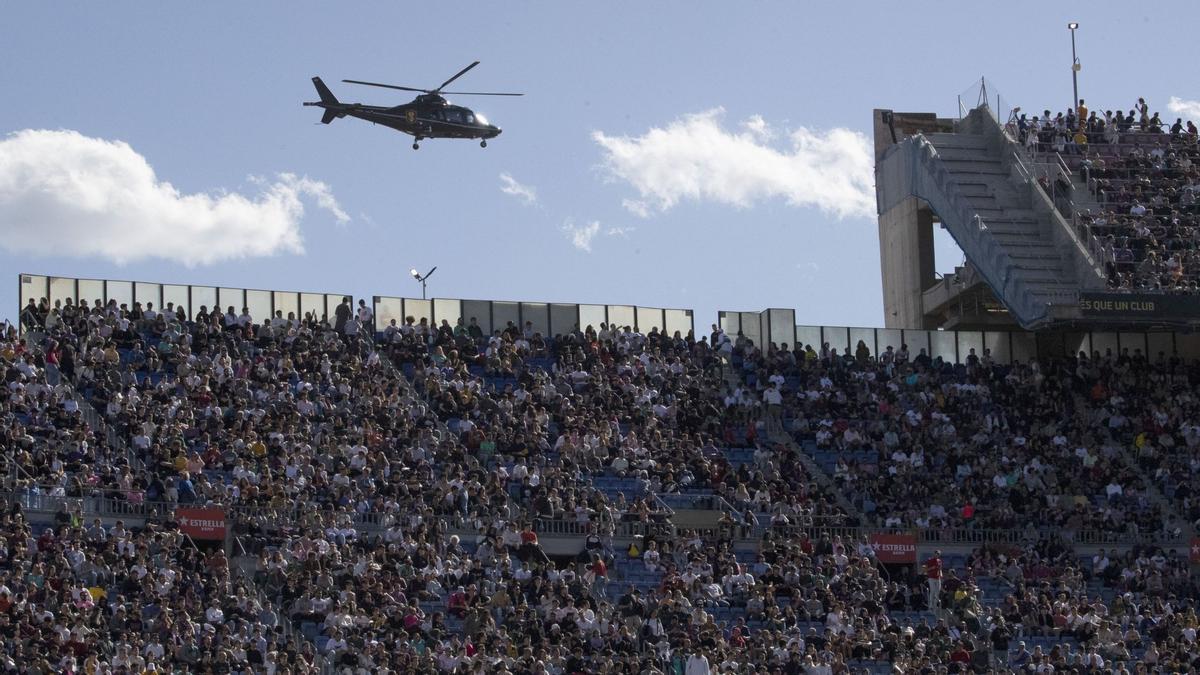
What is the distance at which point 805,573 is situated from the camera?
46062 mm

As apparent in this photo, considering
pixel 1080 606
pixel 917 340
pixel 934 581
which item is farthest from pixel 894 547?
pixel 917 340

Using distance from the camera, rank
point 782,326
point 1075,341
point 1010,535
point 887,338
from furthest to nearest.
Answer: point 887,338
point 1075,341
point 782,326
point 1010,535

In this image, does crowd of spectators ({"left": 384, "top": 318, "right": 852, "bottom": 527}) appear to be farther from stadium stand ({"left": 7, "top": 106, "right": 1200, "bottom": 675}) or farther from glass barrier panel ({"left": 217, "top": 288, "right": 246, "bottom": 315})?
glass barrier panel ({"left": 217, "top": 288, "right": 246, "bottom": 315})

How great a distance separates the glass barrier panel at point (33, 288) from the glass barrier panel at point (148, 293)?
6.75 feet

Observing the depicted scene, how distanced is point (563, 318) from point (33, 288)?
1279 cm

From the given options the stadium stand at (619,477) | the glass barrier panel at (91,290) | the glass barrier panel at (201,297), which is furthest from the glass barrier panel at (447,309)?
the glass barrier panel at (91,290)

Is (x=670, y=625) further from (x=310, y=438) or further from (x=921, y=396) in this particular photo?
(x=921, y=396)

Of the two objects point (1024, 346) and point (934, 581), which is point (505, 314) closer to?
point (1024, 346)

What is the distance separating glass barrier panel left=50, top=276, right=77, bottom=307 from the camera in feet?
175

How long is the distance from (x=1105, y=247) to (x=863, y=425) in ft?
26.0

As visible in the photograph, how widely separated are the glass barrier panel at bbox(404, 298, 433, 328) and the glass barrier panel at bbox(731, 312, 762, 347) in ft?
27.4

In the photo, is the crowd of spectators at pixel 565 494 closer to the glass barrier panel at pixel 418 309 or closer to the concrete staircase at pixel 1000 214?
the glass barrier panel at pixel 418 309

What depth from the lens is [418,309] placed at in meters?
57.3

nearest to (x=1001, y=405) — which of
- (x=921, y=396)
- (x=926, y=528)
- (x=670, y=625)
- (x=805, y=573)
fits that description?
(x=921, y=396)
